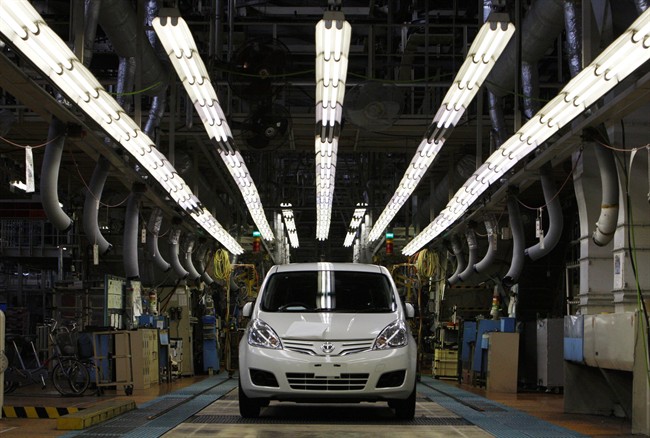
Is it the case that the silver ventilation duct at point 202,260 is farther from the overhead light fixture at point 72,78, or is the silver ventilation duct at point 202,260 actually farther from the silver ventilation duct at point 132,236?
the overhead light fixture at point 72,78

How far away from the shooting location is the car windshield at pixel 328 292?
1075 centimetres

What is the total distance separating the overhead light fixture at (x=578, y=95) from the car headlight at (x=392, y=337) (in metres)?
2.62

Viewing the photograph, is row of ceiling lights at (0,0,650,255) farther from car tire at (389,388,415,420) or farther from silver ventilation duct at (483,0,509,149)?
car tire at (389,388,415,420)

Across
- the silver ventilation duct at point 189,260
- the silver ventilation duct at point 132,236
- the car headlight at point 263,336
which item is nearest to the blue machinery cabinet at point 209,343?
the silver ventilation duct at point 189,260

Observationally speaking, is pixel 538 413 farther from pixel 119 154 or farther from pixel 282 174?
pixel 282 174

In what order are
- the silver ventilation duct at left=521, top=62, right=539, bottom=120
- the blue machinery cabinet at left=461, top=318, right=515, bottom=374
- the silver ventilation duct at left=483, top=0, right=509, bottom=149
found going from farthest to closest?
the blue machinery cabinet at left=461, top=318, right=515, bottom=374, the silver ventilation duct at left=483, top=0, right=509, bottom=149, the silver ventilation duct at left=521, top=62, right=539, bottom=120

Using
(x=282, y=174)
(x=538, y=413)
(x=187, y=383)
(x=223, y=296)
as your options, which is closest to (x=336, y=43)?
(x=538, y=413)

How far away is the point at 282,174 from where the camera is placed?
83.4 feet

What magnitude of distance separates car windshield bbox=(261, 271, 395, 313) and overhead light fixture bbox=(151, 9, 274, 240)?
2.02 m

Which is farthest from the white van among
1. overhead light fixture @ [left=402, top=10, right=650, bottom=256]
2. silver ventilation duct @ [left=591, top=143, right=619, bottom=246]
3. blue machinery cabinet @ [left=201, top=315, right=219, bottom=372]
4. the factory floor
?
blue machinery cabinet @ [left=201, top=315, right=219, bottom=372]

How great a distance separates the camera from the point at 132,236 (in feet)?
47.4

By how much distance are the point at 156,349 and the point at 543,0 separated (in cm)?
910

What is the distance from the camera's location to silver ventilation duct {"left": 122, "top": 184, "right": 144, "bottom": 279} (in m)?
14.3

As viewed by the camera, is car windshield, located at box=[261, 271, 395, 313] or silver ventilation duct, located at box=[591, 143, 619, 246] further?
car windshield, located at box=[261, 271, 395, 313]
